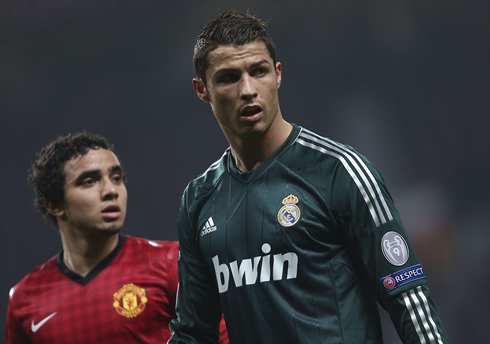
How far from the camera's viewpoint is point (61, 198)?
12.0 ft

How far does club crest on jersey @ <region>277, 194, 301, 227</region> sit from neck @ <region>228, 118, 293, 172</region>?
22 cm

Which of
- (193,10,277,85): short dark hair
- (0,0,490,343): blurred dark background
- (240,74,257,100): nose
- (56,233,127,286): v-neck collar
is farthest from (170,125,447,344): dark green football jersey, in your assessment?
(0,0,490,343): blurred dark background

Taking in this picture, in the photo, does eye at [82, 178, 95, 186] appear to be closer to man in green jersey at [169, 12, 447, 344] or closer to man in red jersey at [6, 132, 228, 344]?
man in red jersey at [6, 132, 228, 344]

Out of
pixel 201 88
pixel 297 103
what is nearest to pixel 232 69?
pixel 201 88

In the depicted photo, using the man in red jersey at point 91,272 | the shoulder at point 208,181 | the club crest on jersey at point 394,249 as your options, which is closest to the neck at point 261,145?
the shoulder at point 208,181

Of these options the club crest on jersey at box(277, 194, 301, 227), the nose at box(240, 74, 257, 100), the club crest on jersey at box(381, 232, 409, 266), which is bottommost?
the club crest on jersey at box(381, 232, 409, 266)

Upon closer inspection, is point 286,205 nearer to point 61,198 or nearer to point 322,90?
point 61,198

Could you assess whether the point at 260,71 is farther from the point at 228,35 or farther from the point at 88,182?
the point at 88,182

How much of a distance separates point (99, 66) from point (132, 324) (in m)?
3.98

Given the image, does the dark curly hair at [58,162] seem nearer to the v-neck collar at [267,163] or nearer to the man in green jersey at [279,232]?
the man in green jersey at [279,232]

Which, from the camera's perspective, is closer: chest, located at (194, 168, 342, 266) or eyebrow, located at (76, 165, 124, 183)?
chest, located at (194, 168, 342, 266)

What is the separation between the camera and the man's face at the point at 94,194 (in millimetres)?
3473

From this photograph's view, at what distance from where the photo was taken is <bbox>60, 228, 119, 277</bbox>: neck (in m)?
3.54

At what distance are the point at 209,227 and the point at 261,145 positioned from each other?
0.35 meters
